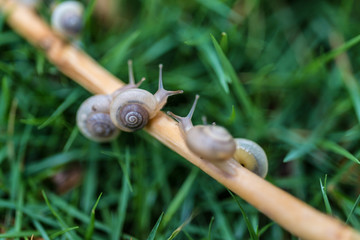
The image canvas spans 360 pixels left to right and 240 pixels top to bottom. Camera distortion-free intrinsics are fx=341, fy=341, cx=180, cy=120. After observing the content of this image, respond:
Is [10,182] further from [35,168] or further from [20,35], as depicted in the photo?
[20,35]

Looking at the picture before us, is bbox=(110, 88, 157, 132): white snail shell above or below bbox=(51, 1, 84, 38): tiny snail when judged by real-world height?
below

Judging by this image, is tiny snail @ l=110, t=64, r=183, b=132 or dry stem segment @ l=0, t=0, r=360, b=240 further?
tiny snail @ l=110, t=64, r=183, b=132

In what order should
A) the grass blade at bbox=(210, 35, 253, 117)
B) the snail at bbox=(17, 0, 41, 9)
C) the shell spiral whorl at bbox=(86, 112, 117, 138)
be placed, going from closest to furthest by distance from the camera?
the shell spiral whorl at bbox=(86, 112, 117, 138), the grass blade at bbox=(210, 35, 253, 117), the snail at bbox=(17, 0, 41, 9)

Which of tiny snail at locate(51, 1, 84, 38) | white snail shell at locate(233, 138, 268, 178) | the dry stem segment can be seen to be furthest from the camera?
tiny snail at locate(51, 1, 84, 38)

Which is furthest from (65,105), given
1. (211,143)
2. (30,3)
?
(211,143)

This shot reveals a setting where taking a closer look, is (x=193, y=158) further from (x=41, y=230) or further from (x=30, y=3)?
(x=30, y=3)

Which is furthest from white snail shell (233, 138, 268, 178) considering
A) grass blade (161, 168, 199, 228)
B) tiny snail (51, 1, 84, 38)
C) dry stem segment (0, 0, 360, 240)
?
tiny snail (51, 1, 84, 38)

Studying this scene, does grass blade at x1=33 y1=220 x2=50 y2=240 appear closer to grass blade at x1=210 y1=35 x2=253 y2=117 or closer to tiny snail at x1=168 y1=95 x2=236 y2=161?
tiny snail at x1=168 y1=95 x2=236 y2=161

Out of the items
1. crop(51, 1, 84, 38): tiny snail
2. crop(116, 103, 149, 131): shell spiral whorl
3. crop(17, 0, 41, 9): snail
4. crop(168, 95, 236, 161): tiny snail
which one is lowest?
crop(168, 95, 236, 161): tiny snail
